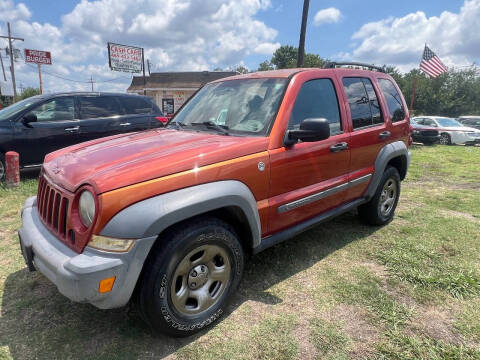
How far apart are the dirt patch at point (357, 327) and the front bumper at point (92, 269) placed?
1.52 meters

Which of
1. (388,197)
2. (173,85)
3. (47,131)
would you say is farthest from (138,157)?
(173,85)

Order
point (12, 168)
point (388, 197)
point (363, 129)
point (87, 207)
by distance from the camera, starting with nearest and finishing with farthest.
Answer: point (87, 207) < point (363, 129) < point (388, 197) < point (12, 168)

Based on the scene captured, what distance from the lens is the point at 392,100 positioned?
13.6 ft

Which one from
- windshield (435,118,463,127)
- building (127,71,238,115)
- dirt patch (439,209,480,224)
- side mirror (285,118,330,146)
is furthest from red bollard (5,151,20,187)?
building (127,71,238,115)

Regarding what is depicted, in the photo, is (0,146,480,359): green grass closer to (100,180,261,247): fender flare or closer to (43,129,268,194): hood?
(100,180,261,247): fender flare

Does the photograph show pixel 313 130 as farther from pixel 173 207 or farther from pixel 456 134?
pixel 456 134

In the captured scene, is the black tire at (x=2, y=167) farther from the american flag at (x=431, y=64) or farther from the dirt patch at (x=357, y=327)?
the american flag at (x=431, y=64)

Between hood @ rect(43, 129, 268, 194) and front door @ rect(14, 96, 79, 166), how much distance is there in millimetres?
3988

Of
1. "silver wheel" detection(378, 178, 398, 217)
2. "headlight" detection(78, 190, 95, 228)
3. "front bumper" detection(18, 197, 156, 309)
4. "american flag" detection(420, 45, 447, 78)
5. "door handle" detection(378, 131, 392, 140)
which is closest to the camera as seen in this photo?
"front bumper" detection(18, 197, 156, 309)

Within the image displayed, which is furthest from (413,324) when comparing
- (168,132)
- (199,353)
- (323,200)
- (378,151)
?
(168,132)

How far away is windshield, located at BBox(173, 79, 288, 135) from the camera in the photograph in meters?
2.72

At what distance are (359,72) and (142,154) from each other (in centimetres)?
272

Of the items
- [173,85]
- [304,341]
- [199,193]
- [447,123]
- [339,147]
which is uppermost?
[173,85]

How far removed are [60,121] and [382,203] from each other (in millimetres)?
5952
